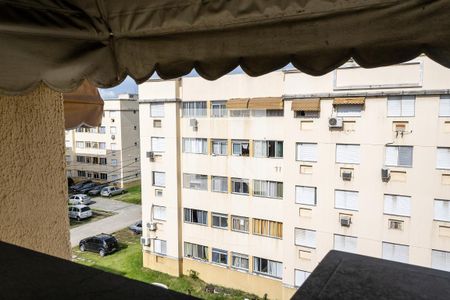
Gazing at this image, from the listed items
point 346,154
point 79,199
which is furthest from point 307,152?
point 79,199

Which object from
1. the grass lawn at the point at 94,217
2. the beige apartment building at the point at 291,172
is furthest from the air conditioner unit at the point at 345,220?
the grass lawn at the point at 94,217

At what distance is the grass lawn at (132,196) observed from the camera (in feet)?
43.5

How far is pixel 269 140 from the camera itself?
21.5 ft

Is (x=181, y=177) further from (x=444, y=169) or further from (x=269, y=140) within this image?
(x=444, y=169)

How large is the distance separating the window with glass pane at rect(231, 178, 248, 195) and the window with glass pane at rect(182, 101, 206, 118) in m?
1.51

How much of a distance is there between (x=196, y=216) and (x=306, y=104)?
3.55 metres

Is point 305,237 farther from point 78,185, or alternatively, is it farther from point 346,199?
point 78,185

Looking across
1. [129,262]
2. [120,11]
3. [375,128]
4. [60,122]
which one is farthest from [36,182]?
[129,262]

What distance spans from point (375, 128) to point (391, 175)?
801 mm

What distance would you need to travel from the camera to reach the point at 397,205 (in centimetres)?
565

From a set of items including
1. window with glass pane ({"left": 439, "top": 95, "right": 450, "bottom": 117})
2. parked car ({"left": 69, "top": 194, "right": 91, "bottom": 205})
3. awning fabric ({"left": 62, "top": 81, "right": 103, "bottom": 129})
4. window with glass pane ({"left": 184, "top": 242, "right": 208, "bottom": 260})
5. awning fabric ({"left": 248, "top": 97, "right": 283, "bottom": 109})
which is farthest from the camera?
parked car ({"left": 69, "top": 194, "right": 91, "bottom": 205})

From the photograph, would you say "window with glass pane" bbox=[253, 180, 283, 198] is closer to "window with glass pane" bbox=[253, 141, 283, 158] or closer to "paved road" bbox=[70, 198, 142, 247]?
"window with glass pane" bbox=[253, 141, 283, 158]

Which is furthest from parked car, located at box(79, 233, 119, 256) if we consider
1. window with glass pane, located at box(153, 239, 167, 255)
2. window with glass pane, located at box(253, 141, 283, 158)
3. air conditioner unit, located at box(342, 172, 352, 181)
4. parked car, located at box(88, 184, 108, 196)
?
air conditioner unit, located at box(342, 172, 352, 181)

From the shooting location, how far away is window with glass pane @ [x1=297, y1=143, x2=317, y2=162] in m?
6.05
